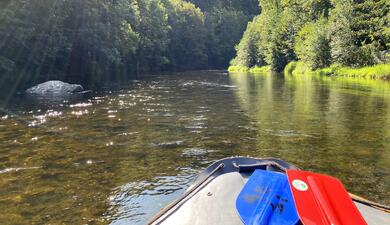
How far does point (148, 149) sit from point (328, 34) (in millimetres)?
39359

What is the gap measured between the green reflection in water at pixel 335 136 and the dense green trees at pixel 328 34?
22.8 m

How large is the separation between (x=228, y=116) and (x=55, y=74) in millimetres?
25198

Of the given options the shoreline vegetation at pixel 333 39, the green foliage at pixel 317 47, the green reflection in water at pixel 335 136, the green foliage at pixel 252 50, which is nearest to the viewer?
the green reflection in water at pixel 335 136

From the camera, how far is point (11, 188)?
280 inches

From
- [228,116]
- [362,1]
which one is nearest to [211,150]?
[228,116]

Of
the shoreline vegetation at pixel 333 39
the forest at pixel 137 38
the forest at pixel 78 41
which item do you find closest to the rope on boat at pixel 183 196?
the forest at pixel 137 38

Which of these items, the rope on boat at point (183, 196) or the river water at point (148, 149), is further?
the river water at point (148, 149)

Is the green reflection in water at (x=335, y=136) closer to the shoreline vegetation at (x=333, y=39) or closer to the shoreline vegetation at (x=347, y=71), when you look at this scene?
the shoreline vegetation at (x=347, y=71)

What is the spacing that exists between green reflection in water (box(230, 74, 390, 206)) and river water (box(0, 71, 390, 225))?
0.08 feet

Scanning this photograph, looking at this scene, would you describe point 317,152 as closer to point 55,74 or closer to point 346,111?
point 346,111

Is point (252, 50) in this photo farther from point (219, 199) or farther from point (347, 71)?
point (219, 199)

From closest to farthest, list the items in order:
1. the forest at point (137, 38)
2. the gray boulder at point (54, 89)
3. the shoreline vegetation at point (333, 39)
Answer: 1. the gray boulder at point (54, 89)
2. the forest at point (137, 38)
3. the shoreline vegetation at point (333, 39)

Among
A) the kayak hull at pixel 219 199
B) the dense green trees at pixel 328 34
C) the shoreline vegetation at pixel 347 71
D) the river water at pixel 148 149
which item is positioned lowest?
the shoreline vegetation at pixel 347 71

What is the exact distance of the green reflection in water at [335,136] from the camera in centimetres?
771
